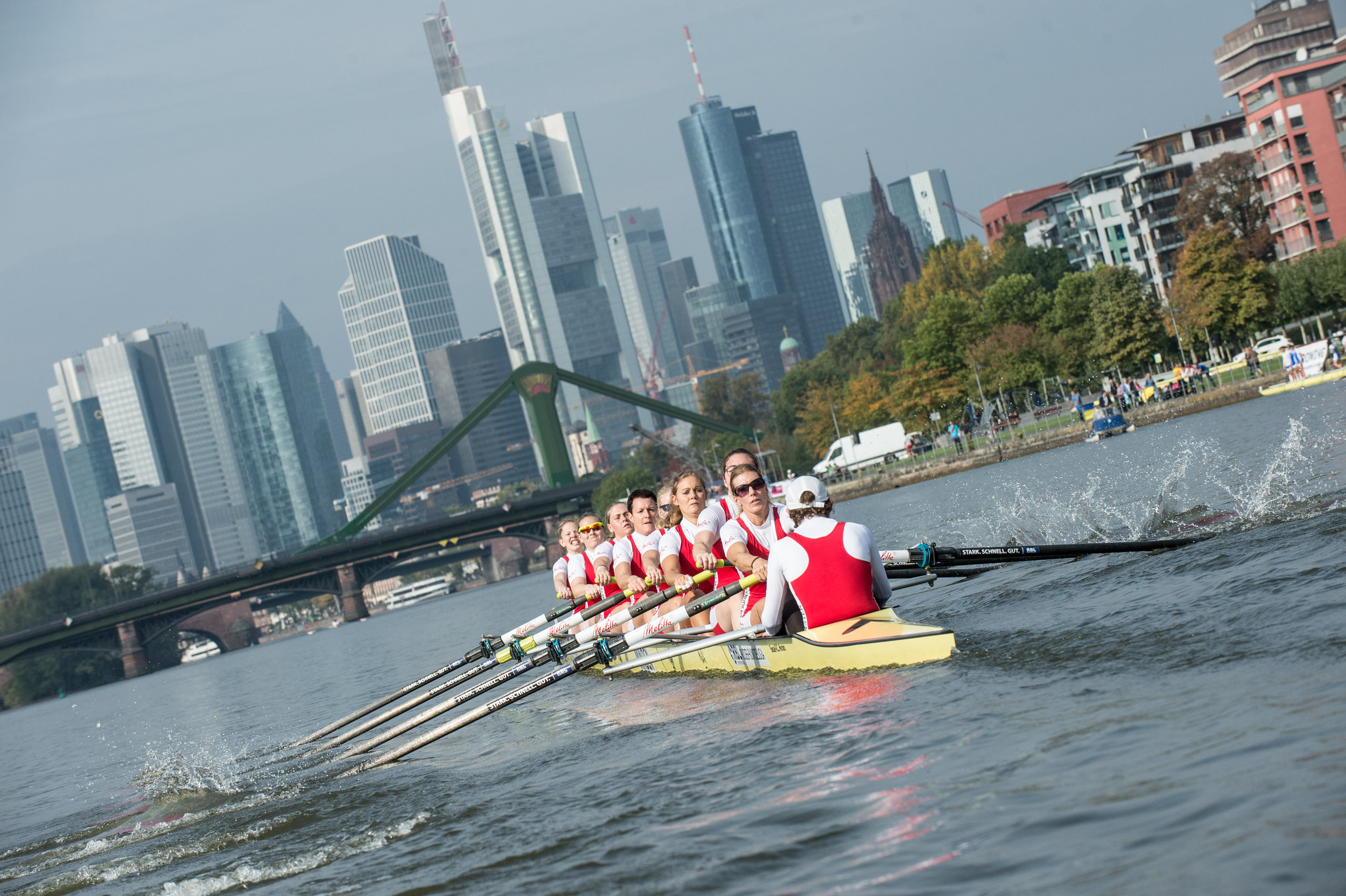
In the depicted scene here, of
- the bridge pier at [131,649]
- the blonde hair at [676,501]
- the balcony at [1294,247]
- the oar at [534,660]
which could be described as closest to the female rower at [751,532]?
the oar at [534,660]

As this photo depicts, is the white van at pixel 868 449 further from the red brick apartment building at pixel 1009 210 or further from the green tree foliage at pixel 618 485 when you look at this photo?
the red brick apartment building at pixel 1009 210

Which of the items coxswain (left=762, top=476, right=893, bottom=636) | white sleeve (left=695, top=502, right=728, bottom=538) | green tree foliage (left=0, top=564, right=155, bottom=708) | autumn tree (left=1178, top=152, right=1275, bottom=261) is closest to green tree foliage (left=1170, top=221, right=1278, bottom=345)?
autumn tree (left=1178, top=152, right=1275, bottom=261)

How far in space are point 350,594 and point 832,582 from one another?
98.4 m

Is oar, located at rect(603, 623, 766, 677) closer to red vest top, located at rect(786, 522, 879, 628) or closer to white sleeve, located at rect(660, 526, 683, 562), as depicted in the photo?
red vest top, located at rect(786, 522, 879, 628)

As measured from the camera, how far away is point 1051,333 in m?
71.6

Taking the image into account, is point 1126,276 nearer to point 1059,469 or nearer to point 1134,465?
point 1059,469

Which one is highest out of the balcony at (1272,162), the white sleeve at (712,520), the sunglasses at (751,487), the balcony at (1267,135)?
the balcony at (1267,135)

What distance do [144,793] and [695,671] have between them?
750 centimetres

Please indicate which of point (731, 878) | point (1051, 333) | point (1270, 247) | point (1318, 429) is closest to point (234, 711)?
point (1318, 429)

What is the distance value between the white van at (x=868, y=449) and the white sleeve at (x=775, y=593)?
6797cm

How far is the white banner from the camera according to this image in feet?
137

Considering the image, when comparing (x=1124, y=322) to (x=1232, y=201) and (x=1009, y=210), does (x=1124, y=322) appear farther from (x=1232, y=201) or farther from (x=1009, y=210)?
(x=1009, y=210)

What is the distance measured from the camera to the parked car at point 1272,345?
56.7 m

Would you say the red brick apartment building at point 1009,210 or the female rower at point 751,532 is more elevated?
the red brick apartment building at point 1009,210
